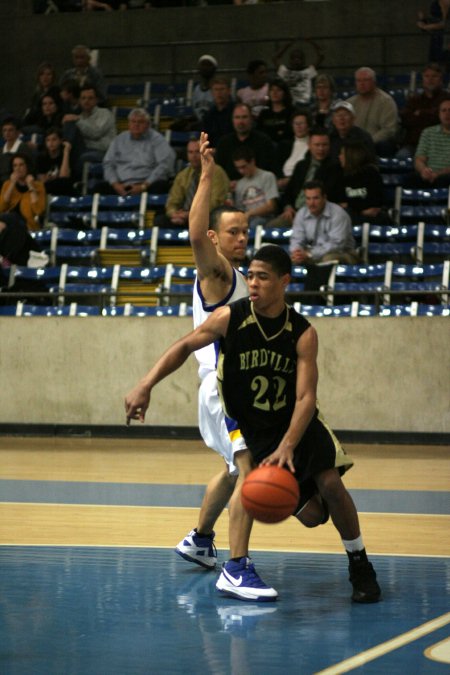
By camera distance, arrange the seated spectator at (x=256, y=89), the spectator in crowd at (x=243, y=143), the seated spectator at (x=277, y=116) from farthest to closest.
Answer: the seated spectator at (x=256, y=89) < the seated spectator at (x=277, y=116) < the spectator in crowd at (x=243, y=143)

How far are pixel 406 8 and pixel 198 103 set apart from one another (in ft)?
11.2

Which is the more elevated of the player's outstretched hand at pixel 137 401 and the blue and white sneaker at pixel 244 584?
the player's outstretched hand at pixel 137 401

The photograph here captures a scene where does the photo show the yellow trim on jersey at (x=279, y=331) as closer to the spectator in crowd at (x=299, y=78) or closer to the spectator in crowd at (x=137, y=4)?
the spectator in crowd at (x=299, y=78)

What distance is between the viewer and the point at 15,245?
1412 centimetres

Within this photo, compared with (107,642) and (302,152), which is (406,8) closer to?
(302,152)

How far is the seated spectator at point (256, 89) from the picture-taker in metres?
16.1

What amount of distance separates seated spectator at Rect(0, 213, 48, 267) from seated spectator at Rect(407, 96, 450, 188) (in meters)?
4.20

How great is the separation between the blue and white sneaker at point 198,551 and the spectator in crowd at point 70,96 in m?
11.2

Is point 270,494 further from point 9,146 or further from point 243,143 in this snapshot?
point 9,146

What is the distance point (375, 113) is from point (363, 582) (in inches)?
396

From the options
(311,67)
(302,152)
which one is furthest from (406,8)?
(302,152)

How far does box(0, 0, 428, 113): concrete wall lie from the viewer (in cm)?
1784

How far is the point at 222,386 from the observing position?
5.86 m

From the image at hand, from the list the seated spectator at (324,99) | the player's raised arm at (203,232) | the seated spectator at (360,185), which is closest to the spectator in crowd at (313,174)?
the seated spectator at (360,185)
